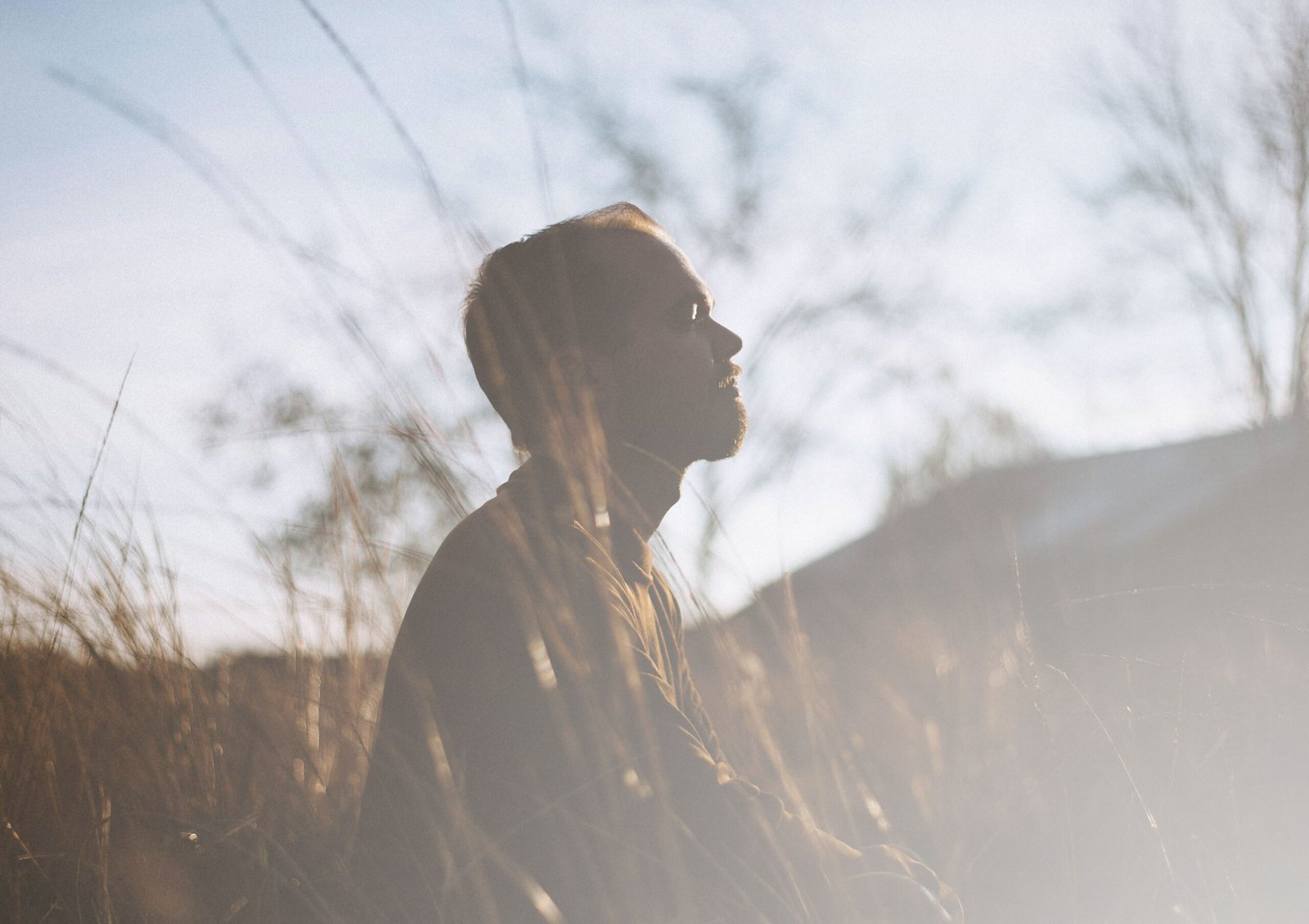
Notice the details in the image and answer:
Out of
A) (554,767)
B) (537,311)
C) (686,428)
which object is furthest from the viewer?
(537,311)

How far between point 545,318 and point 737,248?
8.33m

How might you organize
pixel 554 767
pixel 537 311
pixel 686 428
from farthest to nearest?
pixel 537 311, pixel 686 428, pixel 554 767

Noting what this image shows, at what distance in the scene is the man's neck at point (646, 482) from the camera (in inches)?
58.8

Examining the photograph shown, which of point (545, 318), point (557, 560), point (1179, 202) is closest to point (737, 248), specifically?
point (1179, 202)

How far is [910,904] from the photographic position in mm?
1002

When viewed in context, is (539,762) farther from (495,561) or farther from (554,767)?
(495,561)

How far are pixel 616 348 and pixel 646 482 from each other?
0.82 ft

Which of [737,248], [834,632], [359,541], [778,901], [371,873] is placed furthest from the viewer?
[737,248]

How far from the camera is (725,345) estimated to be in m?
1.60

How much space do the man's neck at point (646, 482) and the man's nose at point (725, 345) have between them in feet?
0.71

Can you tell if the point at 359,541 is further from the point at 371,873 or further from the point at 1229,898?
the point at 1229,898

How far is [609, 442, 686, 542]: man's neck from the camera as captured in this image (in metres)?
1.49

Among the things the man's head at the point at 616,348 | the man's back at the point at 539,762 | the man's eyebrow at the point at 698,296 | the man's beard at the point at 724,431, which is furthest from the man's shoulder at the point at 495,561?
the man's eyebrow at the point at 698,296

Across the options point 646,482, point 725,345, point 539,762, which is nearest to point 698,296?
point 725,345
